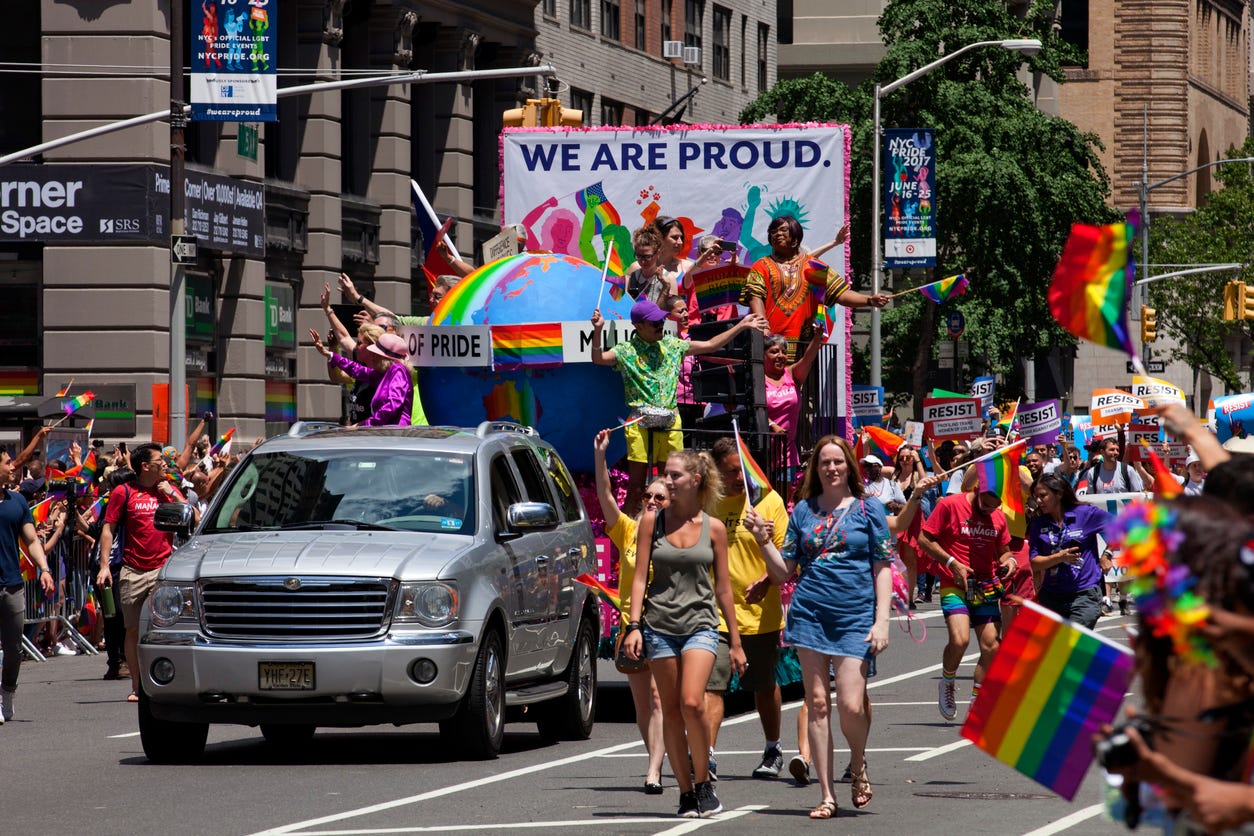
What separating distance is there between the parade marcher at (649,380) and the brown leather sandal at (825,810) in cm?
425

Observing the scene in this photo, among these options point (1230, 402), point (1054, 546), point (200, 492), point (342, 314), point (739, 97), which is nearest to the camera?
point (1054, 546)

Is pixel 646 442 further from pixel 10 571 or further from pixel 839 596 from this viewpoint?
pixel 10 571

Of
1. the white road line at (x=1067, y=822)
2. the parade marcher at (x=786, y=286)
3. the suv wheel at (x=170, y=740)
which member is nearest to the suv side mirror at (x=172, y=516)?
the suv wheel at (x=170, y=740)

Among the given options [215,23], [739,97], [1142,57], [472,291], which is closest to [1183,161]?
[1142,57]

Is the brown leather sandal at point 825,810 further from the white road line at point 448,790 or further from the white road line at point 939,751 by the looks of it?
the white road line at point 939,751

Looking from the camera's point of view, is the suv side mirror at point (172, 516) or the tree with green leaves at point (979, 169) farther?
the tree with green leaves at point (979, 169)

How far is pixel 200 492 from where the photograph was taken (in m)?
20.5

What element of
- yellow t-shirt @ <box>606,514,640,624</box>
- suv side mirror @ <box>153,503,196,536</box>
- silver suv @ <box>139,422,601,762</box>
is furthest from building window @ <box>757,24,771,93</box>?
yellow t-shirt @ <box>606,514,640,624</box>

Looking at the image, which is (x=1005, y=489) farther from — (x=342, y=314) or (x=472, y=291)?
(x=342, y=314)

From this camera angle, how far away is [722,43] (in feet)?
Result: 184

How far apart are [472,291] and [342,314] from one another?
3.35m

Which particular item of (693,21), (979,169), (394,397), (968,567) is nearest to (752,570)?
(968,567)

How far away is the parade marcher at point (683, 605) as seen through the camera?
10.7 metres

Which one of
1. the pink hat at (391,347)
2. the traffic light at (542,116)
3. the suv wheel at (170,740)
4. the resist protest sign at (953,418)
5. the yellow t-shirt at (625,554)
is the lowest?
the suv wheel at (170,740)
